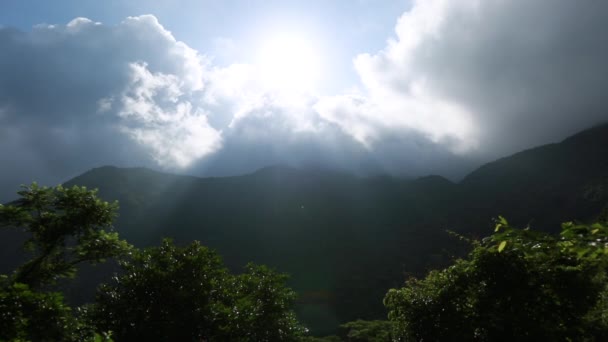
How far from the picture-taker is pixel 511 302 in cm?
1345

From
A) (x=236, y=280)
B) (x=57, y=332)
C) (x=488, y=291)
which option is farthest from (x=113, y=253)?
(x=488, y=291)

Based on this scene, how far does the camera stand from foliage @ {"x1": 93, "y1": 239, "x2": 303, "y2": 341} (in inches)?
690

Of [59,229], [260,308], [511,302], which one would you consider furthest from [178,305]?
[511,302]

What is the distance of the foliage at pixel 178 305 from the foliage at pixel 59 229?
11.7 feet

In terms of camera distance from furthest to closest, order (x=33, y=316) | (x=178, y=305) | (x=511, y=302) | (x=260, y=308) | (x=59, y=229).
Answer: (x=260, y=308) < (x=178, y=305) < (x=59, y=229) < (x=511, y=302) < (x=33, y=316)

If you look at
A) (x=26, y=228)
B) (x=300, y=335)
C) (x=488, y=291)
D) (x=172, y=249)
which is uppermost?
(x=26, y=228)

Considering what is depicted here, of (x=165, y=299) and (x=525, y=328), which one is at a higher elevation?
(x=165, y=299)

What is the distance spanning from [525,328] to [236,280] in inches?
744

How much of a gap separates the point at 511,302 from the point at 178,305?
15730mm

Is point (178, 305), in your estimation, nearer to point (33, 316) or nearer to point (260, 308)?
point (260, 308)

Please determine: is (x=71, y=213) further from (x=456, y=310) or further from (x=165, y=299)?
(x=456, y=310)

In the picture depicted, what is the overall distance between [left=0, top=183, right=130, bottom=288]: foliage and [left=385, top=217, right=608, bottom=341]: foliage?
1445 centimetres

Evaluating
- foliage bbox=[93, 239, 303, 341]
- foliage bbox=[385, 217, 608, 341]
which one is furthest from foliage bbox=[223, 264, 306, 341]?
foliage bbox=[385, 217, 608, 341]

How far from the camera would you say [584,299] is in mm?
12594
